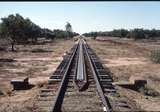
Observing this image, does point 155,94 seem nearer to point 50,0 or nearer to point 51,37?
point 50,0

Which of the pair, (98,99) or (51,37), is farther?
(51,37)

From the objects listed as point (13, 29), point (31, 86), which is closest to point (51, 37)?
point (13, 29)

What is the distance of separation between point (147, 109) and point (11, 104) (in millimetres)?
4334

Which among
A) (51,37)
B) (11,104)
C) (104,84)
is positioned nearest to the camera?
(11,104)

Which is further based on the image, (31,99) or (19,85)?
(19,85)

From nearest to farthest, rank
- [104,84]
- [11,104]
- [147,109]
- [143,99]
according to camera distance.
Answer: [147,109]
[11,104]
[143,99]
[104,84]

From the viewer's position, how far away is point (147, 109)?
35.2ft

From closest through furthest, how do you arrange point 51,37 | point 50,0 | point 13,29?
1. point 50,0
2. point 13,29
3. point 51,37

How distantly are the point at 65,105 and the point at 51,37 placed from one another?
A: 119 m

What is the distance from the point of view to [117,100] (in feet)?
38.1

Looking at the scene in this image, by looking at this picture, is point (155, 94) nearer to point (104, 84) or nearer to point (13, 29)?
point (104, 84)

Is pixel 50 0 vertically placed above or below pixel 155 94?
above

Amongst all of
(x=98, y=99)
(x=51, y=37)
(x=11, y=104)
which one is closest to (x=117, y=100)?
(x=98, y=99)

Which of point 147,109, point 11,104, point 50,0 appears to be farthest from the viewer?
point 11,104
